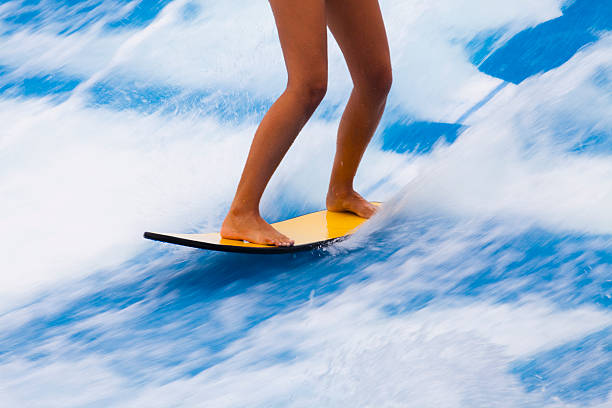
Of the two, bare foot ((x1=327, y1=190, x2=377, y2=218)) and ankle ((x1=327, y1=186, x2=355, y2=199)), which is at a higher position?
ankle ((x1=327, y1=186, x2=355, y2=199))

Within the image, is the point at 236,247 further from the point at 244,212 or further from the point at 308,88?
the point at 308,88

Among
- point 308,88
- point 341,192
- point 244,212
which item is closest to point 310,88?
point 308,88

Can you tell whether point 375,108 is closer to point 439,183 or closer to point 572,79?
point 439,183

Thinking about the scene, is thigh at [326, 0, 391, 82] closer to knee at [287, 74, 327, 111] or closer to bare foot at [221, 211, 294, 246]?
knee at [287, 74, 327, 111]

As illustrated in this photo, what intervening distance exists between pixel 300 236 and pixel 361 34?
671mm

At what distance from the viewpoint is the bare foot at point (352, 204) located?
104 inches

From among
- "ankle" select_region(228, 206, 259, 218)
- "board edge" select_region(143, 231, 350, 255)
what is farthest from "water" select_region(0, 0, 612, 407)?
"ankle" select_region(228, 206, 259, 218)

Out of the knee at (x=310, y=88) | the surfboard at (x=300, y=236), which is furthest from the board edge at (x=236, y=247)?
the knee at (x=310, y=88)

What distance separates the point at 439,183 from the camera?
2607 mm

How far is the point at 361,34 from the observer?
7.77 ft

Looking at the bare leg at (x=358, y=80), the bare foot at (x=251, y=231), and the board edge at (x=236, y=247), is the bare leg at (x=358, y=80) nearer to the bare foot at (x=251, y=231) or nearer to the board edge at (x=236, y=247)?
the board edge at (x=236, y=247)

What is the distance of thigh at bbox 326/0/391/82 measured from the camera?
2340 millimetres

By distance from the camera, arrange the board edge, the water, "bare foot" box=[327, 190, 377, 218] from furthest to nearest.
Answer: "bare foot" box=[327, 190, 377, 218] → the board edge → the water

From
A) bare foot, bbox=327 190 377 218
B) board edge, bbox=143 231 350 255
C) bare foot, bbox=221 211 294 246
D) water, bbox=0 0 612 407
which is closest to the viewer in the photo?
water, bbox=0 0 612 407
